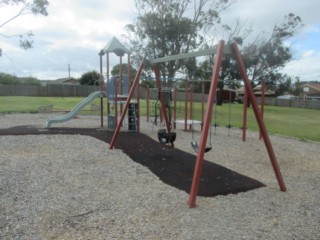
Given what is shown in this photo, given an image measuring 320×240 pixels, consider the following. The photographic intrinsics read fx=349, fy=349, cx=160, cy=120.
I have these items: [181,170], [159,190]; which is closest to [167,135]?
[181,170]

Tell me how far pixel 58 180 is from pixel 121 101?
657 cm

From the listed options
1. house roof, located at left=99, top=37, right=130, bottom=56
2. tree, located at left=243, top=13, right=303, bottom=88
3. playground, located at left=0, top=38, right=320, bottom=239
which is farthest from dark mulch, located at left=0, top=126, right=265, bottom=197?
tree, located at left=243, top=13, right=303, bottom=88

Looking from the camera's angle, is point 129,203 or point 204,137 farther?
point 204,137

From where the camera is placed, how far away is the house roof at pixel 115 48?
12195 millimetres

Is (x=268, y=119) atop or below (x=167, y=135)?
below

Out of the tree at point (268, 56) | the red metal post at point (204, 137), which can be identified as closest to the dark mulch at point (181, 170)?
the red metal post at point (204, 137)

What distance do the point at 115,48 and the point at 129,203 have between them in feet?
28.1

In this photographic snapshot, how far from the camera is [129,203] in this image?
4.50 meters

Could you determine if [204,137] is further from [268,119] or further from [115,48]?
[268,119]

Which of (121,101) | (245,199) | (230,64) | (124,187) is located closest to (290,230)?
(245,199)

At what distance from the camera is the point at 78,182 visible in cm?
541

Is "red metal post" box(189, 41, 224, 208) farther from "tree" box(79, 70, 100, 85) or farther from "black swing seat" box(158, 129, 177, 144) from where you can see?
"tree" box(79, 70, 100, 85)

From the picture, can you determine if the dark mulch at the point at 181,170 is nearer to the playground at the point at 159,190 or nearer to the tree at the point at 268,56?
the playground at the point at 159,190

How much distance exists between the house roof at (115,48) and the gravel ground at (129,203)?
5585 mm
